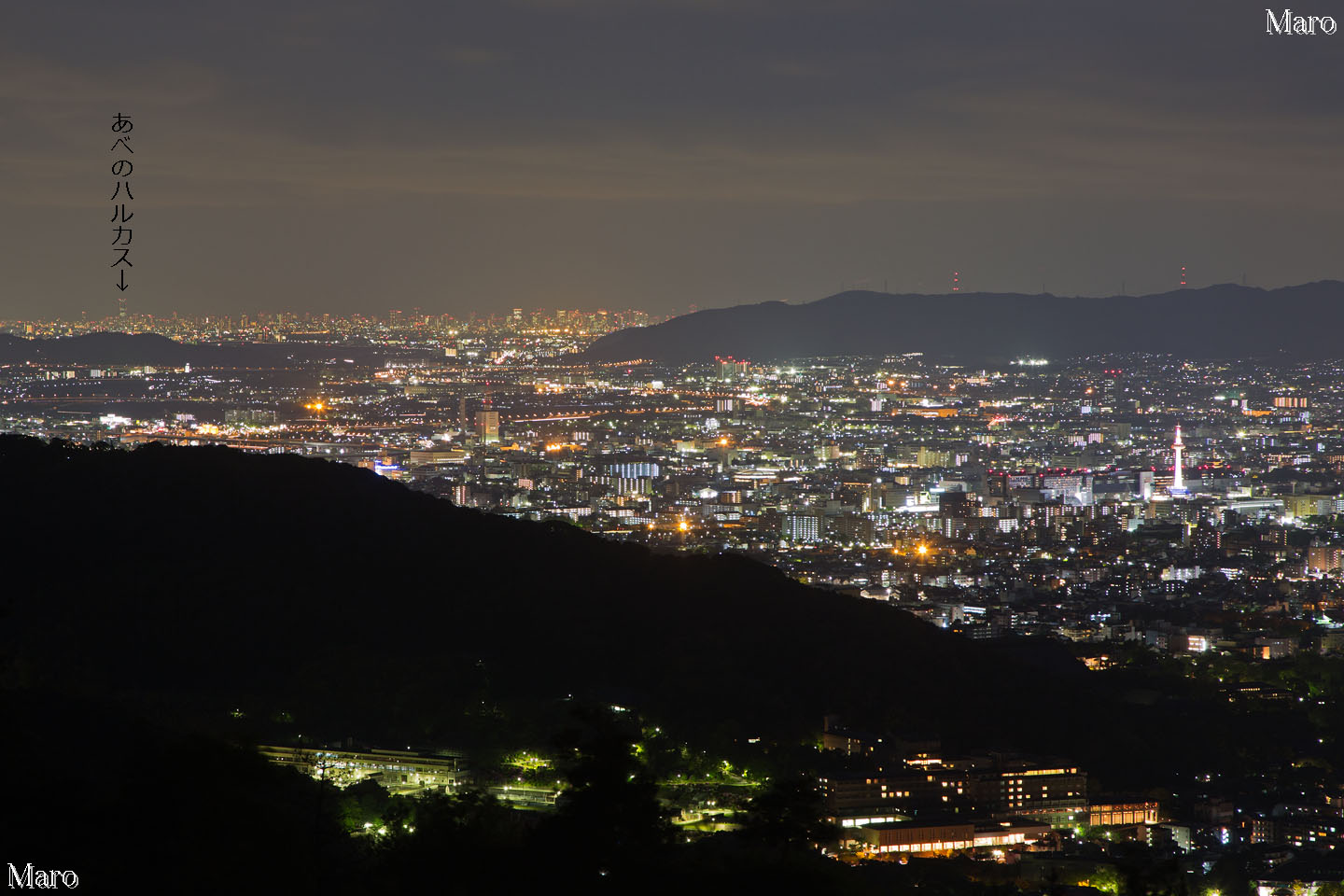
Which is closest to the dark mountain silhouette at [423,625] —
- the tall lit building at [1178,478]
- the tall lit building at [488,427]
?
the tall lit building at [1178,478]

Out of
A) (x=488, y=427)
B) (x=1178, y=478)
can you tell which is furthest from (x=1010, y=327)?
(x=488, y=427)

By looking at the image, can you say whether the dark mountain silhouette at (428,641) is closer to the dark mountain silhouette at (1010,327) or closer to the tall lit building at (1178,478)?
the tall lit building at (1178,478)

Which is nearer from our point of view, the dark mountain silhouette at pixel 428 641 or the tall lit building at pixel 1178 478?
the dark mountain silhouette at pixel 428 641

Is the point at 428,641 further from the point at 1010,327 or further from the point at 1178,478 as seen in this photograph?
the point at 1010,327

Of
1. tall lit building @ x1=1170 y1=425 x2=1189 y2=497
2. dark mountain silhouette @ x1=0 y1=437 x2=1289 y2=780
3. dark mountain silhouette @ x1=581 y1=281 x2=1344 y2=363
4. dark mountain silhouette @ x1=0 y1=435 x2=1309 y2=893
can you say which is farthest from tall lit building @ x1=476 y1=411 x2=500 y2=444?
dark mountain silhouette @ x1=0 y1=437 x2=1289 y2=780

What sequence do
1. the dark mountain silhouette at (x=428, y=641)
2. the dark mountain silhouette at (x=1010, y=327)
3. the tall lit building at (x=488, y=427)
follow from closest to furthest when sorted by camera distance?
the dark mountain silhouette at (x=428, y=641), the tall lit building at (x=488, y=427), the dark mountain silhouette at (x=1010, y=327)

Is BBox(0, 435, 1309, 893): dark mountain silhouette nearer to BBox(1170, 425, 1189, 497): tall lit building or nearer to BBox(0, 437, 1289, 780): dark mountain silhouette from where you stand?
BBox(0, 437, 1289, 780): dark mountain silhouette

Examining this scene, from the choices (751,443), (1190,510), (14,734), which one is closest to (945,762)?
(14,734)

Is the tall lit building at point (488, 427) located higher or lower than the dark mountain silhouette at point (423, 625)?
higher
